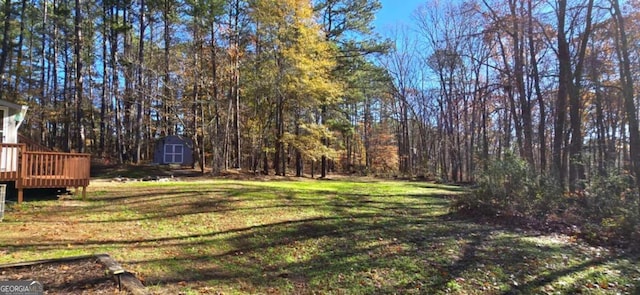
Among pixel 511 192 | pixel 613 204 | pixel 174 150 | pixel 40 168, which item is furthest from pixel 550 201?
pixel 174 150

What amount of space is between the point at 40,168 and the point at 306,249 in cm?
765

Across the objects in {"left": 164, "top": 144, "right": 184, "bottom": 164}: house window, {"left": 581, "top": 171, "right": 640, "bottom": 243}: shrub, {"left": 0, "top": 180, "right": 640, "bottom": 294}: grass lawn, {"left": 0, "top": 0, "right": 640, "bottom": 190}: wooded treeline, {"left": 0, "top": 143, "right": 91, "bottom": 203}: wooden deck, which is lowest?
{"left": 0, "top": 180, "right": 640, "bottom": 294}: grass lawn

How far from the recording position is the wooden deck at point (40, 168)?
888 centimetres

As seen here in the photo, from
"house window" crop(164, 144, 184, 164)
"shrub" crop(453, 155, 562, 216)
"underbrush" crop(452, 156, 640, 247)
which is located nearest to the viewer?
"underbrush" crop(452, 156, 640, 247)

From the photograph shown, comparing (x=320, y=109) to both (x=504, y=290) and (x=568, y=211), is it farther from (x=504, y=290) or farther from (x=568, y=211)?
(x=504, y=290)

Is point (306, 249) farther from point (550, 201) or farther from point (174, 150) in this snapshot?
point (174, 150)

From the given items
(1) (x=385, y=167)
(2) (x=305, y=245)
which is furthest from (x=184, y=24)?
(1) (x=385, y=167)

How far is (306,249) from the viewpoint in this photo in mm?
6457

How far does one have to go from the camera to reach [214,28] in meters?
19.8

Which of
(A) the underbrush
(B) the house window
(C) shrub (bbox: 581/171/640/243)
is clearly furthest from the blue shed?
(C) shrub (bbox: 581/171/640/243)

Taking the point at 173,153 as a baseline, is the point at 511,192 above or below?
below

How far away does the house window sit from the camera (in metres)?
25.9

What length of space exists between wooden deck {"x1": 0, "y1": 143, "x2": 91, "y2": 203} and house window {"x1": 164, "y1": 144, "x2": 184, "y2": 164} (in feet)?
53.4

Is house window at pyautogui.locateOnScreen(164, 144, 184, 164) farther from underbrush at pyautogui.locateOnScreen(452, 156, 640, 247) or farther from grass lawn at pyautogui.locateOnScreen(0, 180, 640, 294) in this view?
underbrush at pyautogui.locateOnScreen(452, 156, 640, 247)
